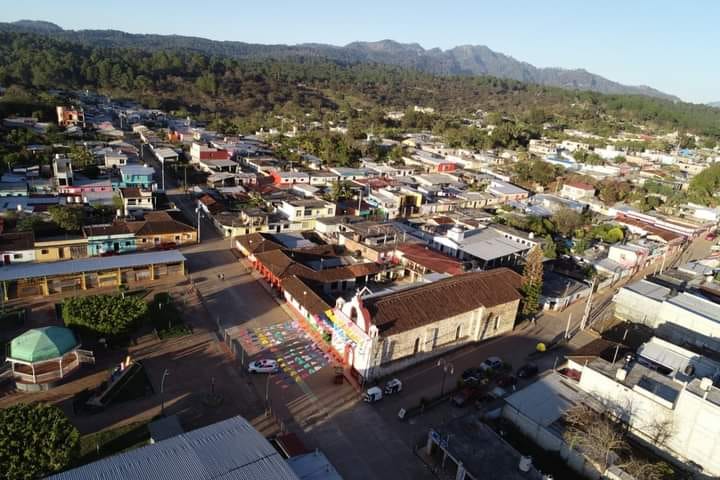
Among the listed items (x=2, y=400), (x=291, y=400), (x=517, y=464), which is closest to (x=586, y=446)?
(x=517, y=464)

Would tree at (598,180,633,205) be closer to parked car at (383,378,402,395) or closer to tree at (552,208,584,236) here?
tree at (552,208,584,236)

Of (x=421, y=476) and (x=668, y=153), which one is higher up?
(x=668, y=153)

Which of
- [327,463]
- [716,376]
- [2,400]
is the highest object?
[716,376]

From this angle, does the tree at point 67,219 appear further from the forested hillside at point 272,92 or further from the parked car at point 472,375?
the forested hillside at point 272,92

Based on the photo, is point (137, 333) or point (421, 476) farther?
point (137, 333)

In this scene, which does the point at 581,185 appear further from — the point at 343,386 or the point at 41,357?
the point at 41,357

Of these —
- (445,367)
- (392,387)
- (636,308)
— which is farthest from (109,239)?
(636,308)

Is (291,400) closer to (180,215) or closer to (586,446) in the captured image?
(586,446)

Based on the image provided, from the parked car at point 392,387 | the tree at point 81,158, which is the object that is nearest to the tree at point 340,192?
the tree at point 81,158
